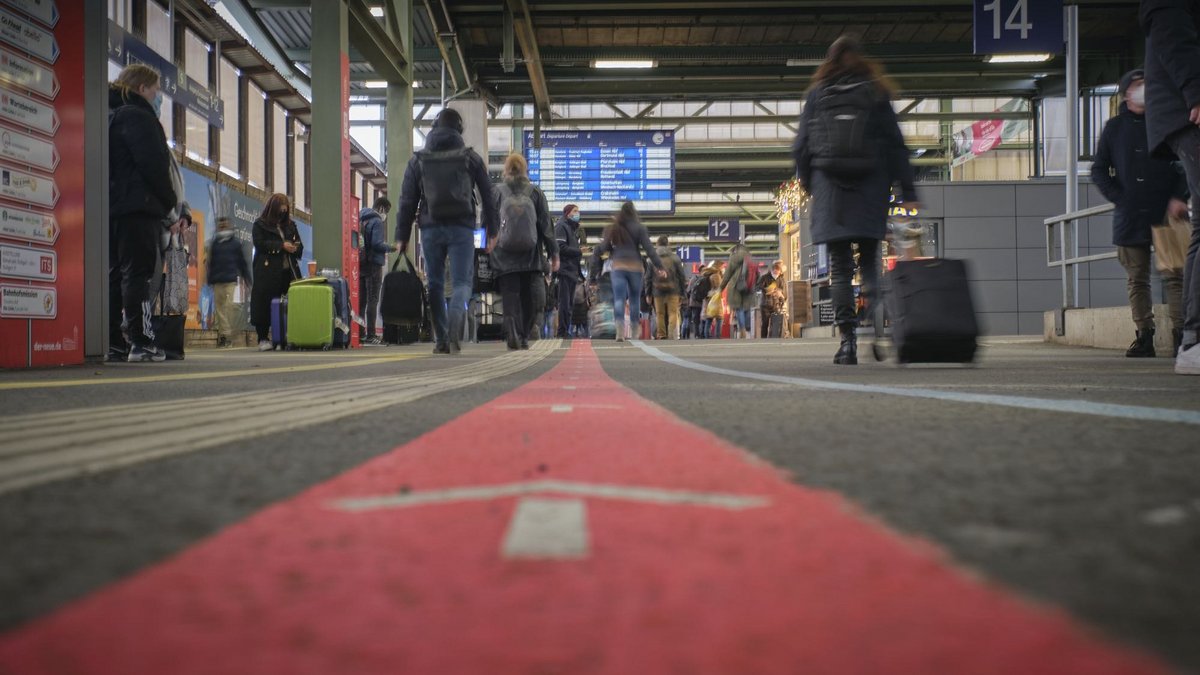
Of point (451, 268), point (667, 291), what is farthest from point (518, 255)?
point (667, 291)

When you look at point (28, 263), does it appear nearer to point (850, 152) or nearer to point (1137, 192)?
point (850, 152)

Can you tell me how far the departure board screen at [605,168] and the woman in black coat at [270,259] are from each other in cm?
1109

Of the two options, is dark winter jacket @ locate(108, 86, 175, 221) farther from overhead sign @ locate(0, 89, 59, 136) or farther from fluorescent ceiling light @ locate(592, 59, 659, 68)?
fluorescent ceiling light @ locate(592, 59, 659, 68)

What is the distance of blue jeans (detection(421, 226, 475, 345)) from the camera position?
694 cm

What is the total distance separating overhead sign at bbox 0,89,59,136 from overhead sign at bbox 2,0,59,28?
0.43 metres

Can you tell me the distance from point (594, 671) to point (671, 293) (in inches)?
539

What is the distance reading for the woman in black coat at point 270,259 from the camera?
30.1 feet

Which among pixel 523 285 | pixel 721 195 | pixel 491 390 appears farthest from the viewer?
pixel 721 195

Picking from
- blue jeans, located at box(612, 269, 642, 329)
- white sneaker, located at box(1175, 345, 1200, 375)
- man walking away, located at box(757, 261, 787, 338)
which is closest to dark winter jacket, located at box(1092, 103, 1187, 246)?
white sneaker, located at box(1175, 345, 1200, 375)

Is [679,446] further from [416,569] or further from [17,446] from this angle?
[17,446]

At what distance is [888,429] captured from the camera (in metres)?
1.59

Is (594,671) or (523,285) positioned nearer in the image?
(594,671)

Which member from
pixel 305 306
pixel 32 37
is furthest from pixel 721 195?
pixel 32 37

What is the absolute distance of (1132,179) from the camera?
5746mm
